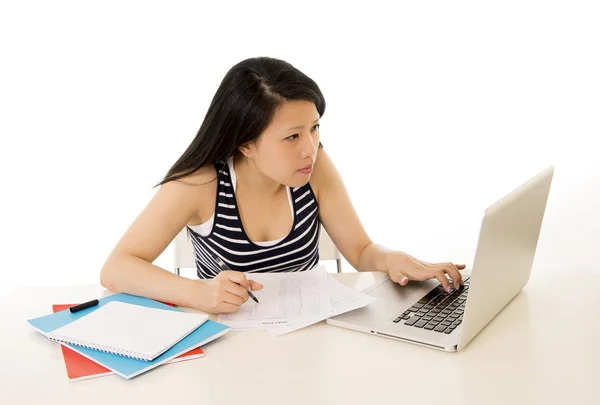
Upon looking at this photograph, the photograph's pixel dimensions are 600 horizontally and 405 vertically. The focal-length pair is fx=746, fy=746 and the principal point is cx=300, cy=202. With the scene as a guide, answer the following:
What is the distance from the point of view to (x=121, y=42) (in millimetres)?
3430

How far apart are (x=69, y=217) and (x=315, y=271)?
2104 millimetres

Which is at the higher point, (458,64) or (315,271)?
(458,64)

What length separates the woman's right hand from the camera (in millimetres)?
1559

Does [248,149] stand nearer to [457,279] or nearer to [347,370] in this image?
[457,279]

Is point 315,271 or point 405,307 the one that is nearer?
point 405,307

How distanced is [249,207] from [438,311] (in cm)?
68

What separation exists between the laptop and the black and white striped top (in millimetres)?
391

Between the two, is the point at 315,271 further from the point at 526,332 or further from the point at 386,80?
the point at 386,80

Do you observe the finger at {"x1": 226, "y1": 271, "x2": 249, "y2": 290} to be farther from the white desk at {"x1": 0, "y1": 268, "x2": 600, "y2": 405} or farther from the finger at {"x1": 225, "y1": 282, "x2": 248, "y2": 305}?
the white desk at {"x1": 0, "y1": 268, "x2": 600, "y2": 405}

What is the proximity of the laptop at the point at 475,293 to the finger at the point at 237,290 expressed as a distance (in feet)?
0.62

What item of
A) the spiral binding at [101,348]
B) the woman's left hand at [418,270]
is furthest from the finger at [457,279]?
the spiral binding at [101,348]

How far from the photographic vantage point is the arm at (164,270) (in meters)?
1.57

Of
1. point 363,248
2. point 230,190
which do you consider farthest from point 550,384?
point 230,190

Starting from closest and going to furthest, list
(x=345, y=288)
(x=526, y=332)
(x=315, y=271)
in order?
(x=526, y=332), (x=345, y=288), (x=315, y=271)
